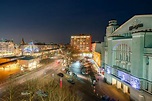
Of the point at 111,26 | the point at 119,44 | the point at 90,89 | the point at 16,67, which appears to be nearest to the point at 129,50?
the point at 119,44

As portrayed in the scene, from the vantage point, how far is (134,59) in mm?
27859

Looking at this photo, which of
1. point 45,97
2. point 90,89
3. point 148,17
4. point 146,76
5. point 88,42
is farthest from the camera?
point 88,42

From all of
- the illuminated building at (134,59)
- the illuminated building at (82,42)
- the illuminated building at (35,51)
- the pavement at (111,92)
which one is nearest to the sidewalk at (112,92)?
the pavement at (111,92)

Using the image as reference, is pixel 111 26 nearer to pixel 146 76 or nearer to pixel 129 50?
pixel 129 50

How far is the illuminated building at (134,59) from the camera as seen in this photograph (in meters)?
25.6

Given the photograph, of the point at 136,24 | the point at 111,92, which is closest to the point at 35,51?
the point at 111,92

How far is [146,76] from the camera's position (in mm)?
25531

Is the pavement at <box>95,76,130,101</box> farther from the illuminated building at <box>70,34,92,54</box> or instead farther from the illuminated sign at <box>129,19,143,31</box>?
the illuminated building at <box>70,34,92,54</box>

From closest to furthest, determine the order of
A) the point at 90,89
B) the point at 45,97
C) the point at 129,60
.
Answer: the point at 45,97 → the point at 129,60 → the point at 90,89

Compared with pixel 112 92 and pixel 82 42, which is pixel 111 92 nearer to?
pixel 112 92

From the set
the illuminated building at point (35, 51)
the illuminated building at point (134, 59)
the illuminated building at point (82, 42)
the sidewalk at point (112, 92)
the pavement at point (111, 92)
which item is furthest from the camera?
the illuminated building at point (82, 42)

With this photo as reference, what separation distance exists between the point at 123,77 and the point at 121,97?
167 inches

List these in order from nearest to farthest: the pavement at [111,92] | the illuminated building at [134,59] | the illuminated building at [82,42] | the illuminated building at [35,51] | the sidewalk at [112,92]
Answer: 1. the illuminated building at [134,59]
2. the pavement at [111,92]
3. the sidewalk at [112,92]
4. the illuminated building at [35,51]
5. the illuminated building at [82,42]

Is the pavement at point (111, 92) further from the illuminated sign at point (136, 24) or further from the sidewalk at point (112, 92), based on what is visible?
the illuminated sign at point (136, 24)
